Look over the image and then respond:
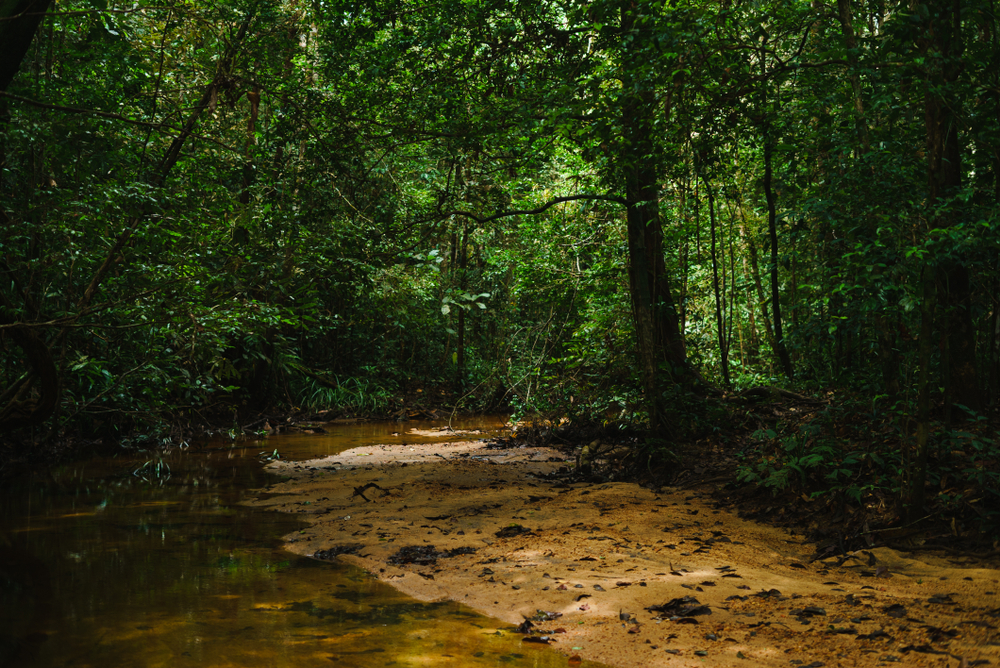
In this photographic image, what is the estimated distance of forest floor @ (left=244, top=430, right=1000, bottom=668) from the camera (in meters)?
3.14

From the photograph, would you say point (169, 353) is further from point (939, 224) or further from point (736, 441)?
point (939, 224)

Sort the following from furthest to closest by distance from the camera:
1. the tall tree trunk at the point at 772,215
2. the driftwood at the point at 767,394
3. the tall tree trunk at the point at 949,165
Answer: the driftwood at the point at 767,394 → the tall tree trunk at the point at 772,215 → the tall tree trunk at the point at 949,165

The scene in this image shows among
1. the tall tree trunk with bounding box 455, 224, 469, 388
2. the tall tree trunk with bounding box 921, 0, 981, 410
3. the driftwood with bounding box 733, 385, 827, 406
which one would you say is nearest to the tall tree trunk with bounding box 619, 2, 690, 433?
the driftwood with bounding box 733, 385, 827, 406

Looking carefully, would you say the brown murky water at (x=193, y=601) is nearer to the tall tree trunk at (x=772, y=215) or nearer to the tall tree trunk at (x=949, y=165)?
the tall tree trunk at (x=949, y=165)

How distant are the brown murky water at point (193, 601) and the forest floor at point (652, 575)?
0.94ft

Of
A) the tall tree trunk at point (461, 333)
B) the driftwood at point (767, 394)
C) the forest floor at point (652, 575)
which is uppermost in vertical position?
the tall tree trunk at point (461, 333)

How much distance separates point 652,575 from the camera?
412 cm

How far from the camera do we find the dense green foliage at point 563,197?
4.98m

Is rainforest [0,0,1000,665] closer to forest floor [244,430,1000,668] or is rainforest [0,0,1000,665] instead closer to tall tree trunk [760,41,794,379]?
tall tree trunk [760,41,794,379]

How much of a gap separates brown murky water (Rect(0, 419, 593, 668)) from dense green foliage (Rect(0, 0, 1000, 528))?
166cm

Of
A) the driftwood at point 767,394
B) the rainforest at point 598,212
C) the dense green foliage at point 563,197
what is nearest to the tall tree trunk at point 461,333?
Result: the rainforest at point 598,212

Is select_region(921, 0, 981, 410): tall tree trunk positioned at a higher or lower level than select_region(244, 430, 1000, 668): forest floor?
higher

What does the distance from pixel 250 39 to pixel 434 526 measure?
613cm

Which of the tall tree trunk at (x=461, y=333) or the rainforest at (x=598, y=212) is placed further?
the tall tree trunk at (x=461, y=333)
